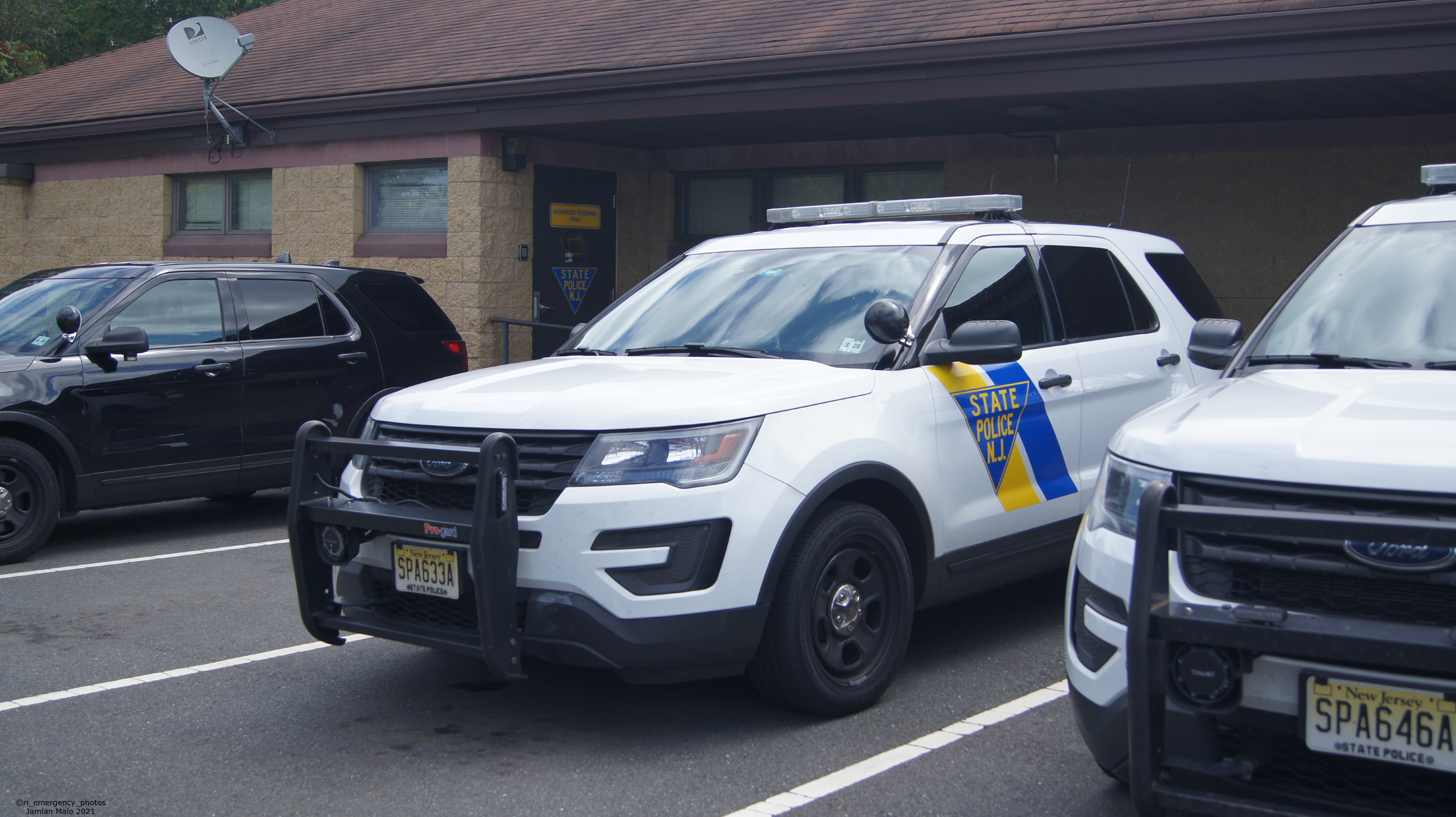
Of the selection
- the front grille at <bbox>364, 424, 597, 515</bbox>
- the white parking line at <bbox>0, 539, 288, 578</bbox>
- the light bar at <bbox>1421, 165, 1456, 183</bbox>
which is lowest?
the white parking line at <bbox>0, 539, 288, 578</bbox>

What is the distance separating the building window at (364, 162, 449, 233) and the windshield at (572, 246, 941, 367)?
8.79 metres

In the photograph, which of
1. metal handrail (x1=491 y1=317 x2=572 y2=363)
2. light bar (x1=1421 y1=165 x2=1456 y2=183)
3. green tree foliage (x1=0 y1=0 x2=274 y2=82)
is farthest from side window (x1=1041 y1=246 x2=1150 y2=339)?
green tree foliage (x1=0 y1=0 x2=274 y2=82)

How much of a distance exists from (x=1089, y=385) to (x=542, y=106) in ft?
27.3

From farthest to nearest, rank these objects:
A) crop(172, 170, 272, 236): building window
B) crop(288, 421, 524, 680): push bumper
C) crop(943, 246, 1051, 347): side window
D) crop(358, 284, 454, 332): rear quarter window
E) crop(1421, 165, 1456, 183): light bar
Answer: crop(172, 170, 272, 236): building window → crop(358, 284, 454, 332): rear quarter window → crop(943, 246, 1051, 347): side window → crop(1421, 165, 1456, 183): light bar → crop(288, 421, 524, 680): push bumper

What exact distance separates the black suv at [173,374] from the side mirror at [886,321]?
16.6 feet

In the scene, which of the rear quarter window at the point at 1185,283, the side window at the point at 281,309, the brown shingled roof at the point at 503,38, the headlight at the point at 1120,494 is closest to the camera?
the headlight at the point at 1120,494

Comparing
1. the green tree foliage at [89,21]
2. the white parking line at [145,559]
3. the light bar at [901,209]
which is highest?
the green tree foliage at [89,21]

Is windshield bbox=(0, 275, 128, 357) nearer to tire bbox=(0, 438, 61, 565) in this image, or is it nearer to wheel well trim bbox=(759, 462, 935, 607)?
tire bbox=(0, 438, 61, 565)

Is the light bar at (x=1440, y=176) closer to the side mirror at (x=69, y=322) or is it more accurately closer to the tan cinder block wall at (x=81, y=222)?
the side mirror at (x=69, y=322)

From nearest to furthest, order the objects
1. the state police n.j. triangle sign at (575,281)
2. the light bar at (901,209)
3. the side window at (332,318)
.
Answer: the light bar at (901,209)
the side window at (332,318)
the state police n.j. triangle sign at (575,281)

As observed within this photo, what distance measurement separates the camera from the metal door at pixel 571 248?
1416 cm

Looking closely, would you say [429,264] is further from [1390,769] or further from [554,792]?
[1390,769]

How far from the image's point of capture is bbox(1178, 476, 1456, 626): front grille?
2688mm

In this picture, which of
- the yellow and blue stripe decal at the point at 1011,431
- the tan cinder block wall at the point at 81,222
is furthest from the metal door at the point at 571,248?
the yellow and blue stripe decal at the point at 1011,431
